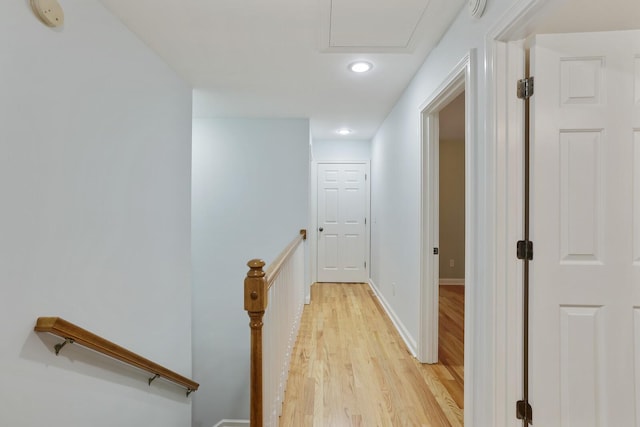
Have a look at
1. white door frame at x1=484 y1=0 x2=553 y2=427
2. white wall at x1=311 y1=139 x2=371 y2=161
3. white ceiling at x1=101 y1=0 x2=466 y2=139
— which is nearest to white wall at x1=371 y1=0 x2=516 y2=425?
white door frame at x1=484 y1=0 x2=553 y2=427

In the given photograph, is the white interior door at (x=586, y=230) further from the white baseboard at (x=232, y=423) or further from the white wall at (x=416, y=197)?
the white baseboard at (x=232, y=423)

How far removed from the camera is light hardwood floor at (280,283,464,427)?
191 cm

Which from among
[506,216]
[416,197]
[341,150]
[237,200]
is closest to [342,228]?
[341,150]

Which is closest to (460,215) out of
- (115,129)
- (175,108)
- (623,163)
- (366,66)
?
(366,66)

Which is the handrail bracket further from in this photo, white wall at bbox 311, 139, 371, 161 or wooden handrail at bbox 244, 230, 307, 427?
white wall at bbox 311, 139, 371, 161

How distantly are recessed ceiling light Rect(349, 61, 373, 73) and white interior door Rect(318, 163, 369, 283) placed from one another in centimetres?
277

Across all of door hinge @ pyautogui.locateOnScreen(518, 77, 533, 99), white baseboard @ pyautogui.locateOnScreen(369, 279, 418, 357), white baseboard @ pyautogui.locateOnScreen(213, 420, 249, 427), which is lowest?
white baseboard @ pyautogui.locateOnScreen(213, 420, 249, 427)

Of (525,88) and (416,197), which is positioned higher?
(525,88)

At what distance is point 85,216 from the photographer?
5.34 ft

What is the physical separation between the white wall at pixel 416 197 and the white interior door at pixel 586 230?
193 mm

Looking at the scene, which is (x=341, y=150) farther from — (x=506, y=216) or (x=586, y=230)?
(x=586, y=230)

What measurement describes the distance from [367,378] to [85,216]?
208 cm

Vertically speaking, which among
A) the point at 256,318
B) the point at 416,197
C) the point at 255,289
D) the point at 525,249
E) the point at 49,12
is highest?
the point at 49,12

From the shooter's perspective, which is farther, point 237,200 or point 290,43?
point 237,200
